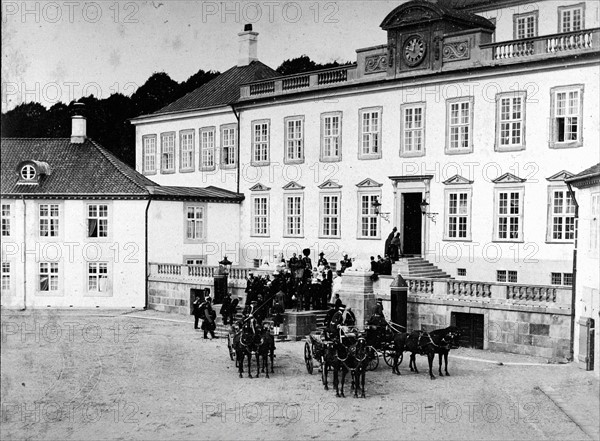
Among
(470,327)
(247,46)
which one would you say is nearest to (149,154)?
(247,46)

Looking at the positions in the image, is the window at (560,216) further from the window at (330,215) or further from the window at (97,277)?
the window at (97,277)

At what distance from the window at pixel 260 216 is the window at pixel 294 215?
1387 mm

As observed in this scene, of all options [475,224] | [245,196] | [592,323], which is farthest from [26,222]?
[592,323]

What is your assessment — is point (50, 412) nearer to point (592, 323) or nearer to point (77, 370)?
point (77, 370)

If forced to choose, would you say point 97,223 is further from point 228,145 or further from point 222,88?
point 222,88

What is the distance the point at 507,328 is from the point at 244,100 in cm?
2051

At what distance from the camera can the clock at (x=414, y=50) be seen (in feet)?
110

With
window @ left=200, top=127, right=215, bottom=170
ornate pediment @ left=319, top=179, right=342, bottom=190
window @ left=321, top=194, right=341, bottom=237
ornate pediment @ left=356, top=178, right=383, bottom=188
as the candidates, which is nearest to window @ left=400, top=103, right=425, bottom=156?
ornate pediment @ left=356, top=178, right=383, bottom=188

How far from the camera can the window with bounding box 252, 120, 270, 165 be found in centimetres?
4091

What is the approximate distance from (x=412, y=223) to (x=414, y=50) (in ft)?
22.5

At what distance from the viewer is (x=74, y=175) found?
3784cm

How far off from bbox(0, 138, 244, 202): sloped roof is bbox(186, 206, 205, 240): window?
0.53 meters

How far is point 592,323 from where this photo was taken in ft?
72.3

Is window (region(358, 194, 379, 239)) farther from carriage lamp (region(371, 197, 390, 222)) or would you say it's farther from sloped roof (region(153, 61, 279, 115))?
sloped roof (region(153, 61, 279, 115))
